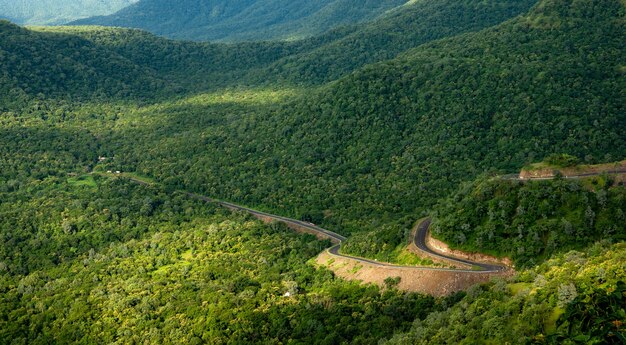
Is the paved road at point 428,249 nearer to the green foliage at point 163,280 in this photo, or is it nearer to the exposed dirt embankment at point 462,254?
the exposed dirt embankment at point 462,254

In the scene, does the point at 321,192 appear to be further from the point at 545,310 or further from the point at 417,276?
the point at 545,310

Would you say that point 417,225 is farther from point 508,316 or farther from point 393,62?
point 393,62

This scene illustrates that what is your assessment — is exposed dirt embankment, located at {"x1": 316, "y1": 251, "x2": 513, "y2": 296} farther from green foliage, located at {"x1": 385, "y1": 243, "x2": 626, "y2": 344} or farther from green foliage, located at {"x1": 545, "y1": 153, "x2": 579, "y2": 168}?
green foliage, located at {"x1": 545, "y1": 153, "x2": 579, "y2": 168}

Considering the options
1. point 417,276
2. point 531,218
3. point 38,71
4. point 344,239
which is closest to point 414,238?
point 417,276

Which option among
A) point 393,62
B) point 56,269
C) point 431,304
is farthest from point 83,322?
point 393,62

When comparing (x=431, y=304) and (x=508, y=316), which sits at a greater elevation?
(x=508, y=316)

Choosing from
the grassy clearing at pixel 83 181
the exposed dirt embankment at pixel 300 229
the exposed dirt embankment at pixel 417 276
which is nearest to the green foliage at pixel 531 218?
the exposed dirt embankment at pixel 417 276

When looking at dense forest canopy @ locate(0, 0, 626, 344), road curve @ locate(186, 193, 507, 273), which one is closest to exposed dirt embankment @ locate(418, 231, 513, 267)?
road curve @ locate(186, 193, 507, 273)
